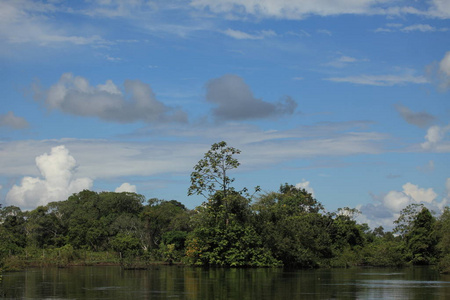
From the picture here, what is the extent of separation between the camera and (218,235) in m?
47.4

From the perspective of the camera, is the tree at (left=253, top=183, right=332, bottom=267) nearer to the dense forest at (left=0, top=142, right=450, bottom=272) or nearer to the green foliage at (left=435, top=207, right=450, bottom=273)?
the dense forest at (left=0, top=142, right=450, bottom=272)

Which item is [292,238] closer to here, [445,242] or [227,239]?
[227,239]

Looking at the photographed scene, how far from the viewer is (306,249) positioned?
48.9 meters

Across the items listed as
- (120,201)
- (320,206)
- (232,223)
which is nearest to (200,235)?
(232,223)

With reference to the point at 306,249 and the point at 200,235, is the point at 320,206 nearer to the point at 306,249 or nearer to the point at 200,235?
the point at 306,249

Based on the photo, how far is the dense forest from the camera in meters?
47.2

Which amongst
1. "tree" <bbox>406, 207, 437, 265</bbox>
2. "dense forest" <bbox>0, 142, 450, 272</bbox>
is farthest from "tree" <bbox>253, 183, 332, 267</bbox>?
"tree" <bbox>406, 207, 437, 265</bbox>

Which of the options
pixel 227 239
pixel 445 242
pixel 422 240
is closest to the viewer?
pixel 445 242

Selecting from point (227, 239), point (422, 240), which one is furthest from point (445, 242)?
point (227, 239)

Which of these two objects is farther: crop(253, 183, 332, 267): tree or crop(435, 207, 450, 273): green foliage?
crop(253, 183, 332, 267): tree

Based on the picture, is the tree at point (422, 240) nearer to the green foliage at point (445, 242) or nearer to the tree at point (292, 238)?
the green foliage at point (445, 242)

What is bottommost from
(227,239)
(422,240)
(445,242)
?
(422,240)

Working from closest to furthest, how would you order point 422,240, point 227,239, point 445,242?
point 445,242 → point 227,239 → point 422,240

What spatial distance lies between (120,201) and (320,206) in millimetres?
33353
